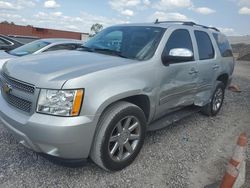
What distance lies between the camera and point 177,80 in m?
3.92

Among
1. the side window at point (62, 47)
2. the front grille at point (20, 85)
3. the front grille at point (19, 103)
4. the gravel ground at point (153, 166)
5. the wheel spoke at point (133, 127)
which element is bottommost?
the gravel ground at point (153, 166)

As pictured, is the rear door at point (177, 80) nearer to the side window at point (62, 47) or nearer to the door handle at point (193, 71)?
the door handle at point (193, 71)

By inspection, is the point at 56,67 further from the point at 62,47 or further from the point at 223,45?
the point at 62,47

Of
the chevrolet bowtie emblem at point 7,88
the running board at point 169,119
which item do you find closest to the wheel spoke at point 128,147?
the running board at point 169,119

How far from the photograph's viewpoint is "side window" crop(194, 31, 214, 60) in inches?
186

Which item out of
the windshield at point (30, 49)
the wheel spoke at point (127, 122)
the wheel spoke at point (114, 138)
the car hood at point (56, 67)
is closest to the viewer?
the car hood at point (56, 67)

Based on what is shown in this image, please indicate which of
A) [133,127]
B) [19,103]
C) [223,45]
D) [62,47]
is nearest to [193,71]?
[133,127]

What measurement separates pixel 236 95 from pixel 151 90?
5.74 metres

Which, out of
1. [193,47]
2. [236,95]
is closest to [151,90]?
[193,47]

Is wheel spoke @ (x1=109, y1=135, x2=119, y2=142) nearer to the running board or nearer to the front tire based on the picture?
the front tire

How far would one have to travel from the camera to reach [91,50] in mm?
4020

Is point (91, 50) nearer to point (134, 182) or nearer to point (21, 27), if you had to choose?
point (134, 182)

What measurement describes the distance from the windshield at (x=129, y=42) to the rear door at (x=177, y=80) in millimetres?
228

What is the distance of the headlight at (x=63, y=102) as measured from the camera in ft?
8.55
